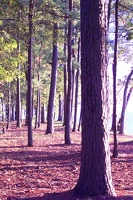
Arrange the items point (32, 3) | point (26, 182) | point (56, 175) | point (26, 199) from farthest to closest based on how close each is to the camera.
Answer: point (32, 3) → point (56, 175) → point (26, 182) → point (26, 199)

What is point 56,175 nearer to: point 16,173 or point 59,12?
point 16,173

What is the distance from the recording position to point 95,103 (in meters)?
5.58

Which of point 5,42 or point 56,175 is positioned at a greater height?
point 5,42

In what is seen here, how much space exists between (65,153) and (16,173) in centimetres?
386

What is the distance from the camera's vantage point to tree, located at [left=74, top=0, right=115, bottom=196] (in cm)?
559

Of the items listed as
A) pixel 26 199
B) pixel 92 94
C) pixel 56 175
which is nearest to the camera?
pixel 92 94

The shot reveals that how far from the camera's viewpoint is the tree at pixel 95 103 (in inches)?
220

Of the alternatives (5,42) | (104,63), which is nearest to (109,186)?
(104,63)

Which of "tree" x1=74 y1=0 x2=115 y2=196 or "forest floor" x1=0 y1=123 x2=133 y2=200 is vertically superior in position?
"tree" x1=74 y1=0 x2=115 y2=196

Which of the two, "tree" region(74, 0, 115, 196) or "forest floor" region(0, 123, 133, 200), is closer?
"tree" region(74, 0, 115, 196)

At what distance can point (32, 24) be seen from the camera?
12602 millimetres

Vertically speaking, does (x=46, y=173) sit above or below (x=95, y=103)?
below

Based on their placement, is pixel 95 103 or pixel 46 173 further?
pixel 46 173

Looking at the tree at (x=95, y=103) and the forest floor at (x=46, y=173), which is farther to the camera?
the forest floor at (x=46, y=173)
